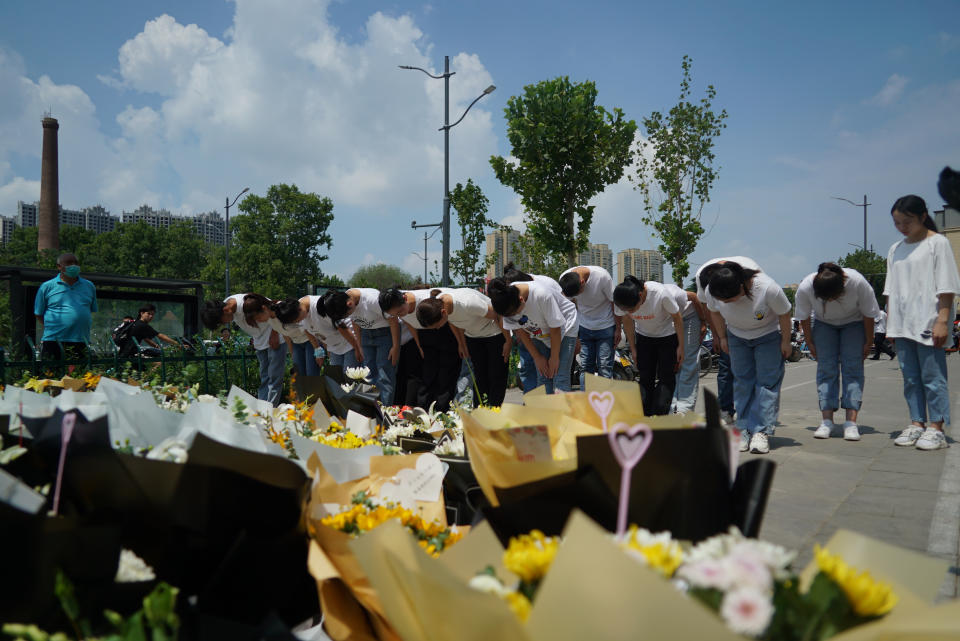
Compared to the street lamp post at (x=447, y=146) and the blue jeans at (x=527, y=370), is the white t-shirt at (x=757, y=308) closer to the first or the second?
the blue jeans at (x=527, y=370)

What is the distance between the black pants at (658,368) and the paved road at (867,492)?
3.29ft

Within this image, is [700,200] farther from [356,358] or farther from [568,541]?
[568,541]

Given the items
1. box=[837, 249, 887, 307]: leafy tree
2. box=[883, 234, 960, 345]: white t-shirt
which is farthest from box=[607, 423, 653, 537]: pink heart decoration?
box=[837, 249, 887, 307]: leafy tree

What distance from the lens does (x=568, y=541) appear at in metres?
0.65

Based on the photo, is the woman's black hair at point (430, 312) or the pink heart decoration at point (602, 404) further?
the woman's black hair at point (430, 312)

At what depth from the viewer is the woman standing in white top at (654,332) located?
5695mm

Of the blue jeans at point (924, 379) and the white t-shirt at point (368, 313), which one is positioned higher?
the white t-shirt at point (368, 313)

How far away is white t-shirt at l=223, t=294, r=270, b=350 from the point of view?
719 centimetres

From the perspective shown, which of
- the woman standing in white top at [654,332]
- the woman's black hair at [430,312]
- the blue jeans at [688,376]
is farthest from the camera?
the blue jeans at [688,376]

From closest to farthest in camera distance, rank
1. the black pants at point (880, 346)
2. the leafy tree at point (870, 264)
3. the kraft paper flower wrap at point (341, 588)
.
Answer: the kraft paper flower wrap at point (341, 588) → the black pants at point (880, 346) → the leafy tree at point (870, 264)

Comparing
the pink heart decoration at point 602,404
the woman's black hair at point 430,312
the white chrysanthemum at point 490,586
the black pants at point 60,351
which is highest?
the woman's black hair at point 430,312

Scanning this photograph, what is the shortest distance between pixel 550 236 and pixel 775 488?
1102cm

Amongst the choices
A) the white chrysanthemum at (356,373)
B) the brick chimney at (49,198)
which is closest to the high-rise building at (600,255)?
the brick chimney at (49,198)

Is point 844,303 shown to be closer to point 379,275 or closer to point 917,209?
point 917,209
